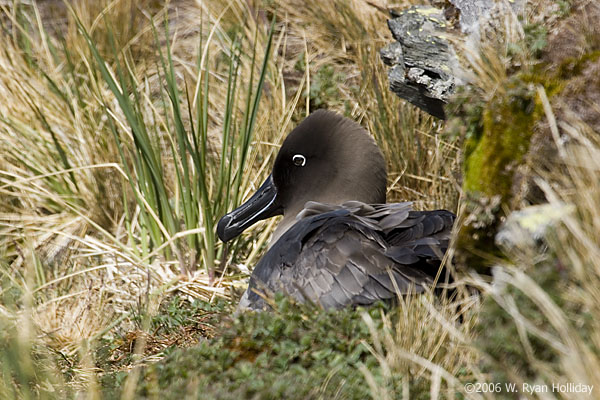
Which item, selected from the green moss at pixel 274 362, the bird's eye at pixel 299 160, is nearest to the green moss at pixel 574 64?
the green moss at pixel 274 362

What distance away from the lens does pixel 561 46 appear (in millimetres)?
3037

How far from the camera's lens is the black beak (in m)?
4.63

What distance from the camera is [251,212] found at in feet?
15.4

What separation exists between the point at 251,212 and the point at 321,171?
0.50 metres

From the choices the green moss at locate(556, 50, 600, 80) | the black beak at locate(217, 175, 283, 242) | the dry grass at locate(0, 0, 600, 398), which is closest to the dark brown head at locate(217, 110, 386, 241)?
the black beak at locate(217, 175, 283, 242)

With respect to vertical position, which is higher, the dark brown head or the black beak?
the dark brown head

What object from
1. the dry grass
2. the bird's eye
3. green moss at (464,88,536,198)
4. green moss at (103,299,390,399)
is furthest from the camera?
the bird's eye

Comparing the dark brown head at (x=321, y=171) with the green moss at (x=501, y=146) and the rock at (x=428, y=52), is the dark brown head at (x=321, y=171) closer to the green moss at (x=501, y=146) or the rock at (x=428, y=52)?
the rock at (x=428, y=52)

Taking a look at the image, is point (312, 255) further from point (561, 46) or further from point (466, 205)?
point (561, 46)

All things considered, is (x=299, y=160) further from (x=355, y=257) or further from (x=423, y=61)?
(x=355, y=257)

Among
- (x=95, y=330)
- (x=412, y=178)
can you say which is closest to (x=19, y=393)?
(x=95, y=330)

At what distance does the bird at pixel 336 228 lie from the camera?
3461mm

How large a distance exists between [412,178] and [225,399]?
325 centimetres

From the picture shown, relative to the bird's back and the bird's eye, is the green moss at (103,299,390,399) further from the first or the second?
the bird's eye
